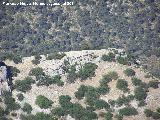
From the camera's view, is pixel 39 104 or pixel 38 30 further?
pixel 38 30

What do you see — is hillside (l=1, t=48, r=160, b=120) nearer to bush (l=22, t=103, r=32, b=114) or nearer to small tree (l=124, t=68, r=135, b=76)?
small tree (l=124, t=68, r=135, b=76)

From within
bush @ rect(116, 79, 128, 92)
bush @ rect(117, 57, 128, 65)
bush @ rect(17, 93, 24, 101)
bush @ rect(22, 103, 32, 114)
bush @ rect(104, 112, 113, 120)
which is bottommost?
bush @ rect(104, 112, 113, 120)

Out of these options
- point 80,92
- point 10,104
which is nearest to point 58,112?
point 80,92

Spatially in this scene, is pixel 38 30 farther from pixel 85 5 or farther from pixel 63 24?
pixel 85 5

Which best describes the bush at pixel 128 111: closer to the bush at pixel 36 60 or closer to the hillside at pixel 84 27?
the bush at pixel 36 60

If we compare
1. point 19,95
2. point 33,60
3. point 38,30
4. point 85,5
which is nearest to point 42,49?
point 38,30

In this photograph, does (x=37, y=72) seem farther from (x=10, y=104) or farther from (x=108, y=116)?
(x=108, y=116)

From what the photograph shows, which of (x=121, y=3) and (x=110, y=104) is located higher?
(x=121, y=3)

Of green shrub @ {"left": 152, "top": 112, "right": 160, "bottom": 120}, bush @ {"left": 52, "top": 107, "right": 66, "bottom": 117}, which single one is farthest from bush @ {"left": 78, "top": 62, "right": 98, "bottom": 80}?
green shrub @ {"left": 152, "top": 112, "right": 160, "bottom": 120}
